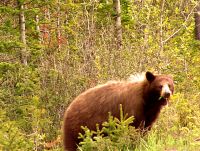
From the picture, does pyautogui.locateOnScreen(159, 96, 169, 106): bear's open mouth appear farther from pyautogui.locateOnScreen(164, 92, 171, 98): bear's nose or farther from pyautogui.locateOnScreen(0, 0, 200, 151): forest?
pyautogui.locateOnScreen(0, 0, 200, 151): forest

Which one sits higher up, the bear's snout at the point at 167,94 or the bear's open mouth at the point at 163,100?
the bear's snout at the point at 167,94

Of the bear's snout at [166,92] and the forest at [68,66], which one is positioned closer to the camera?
the bear's snout at [166,92]

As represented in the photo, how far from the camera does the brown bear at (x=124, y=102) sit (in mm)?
8031

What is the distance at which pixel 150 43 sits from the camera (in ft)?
45.3

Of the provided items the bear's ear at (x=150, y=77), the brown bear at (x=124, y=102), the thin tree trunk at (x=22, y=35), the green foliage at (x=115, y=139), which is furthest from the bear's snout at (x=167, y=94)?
the thin tree trunk at (x=22, y=35)

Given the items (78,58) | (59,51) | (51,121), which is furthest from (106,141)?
(59,51)

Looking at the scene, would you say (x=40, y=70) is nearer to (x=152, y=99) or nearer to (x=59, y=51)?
(x=59, y=51)

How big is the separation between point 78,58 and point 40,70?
120 cm

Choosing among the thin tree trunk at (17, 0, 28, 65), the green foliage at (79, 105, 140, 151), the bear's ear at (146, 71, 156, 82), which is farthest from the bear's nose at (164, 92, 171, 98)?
the thin tree trunk at (17, 0, 28, 65)

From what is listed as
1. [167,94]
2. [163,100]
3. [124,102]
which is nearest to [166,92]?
[167,94]

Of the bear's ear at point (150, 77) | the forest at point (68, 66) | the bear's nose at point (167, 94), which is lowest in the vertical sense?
the forest at point (68, 66)

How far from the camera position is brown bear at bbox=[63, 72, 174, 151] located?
803 centimetres

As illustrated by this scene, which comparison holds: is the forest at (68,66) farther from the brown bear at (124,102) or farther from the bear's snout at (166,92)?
the bear's snout at (166,92)

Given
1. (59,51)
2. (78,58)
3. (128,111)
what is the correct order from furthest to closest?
(59,51) < (78,58) < (128,111)
